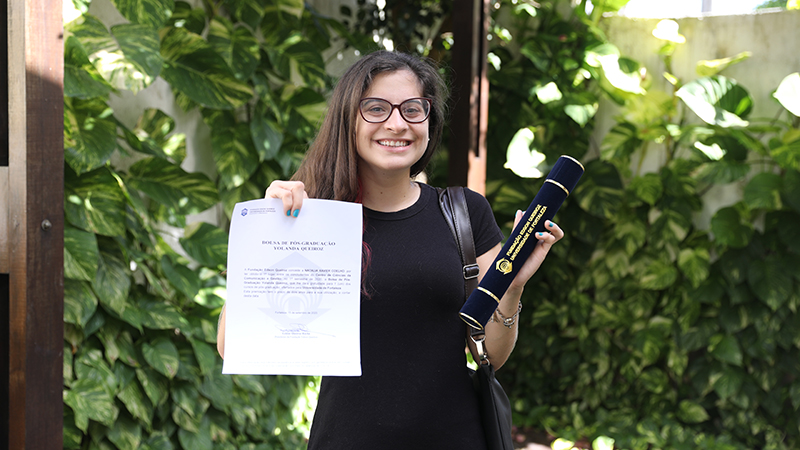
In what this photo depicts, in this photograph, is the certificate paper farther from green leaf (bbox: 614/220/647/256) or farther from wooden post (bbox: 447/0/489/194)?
green leaf (bbox: 614/220/647/256)

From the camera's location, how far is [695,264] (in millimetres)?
3367

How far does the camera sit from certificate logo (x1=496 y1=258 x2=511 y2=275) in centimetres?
104

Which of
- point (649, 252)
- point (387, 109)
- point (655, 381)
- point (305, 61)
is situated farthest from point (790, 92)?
point (387, 109)

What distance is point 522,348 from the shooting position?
13.3 ft

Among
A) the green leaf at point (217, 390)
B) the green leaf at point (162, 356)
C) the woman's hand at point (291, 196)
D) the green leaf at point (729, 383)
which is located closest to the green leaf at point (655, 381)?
the green leaf at point (729, 383)

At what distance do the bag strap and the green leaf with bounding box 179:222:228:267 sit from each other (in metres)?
1.45

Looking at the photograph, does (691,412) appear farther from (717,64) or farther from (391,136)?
(391,136)

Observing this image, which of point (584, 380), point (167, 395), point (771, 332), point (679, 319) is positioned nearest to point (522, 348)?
point (584, 380)

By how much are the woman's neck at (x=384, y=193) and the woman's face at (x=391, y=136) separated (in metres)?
0.04

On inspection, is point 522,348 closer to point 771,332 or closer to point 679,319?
point 679,319

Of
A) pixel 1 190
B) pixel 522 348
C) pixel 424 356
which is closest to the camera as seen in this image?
pixel 424 356

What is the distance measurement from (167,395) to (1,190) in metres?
1.22

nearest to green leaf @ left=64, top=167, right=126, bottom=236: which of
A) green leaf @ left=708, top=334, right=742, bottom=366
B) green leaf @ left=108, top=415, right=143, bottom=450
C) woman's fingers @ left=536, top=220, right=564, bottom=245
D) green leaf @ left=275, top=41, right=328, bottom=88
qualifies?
green leaf @ left=108, top=415, right=143, bottom=450

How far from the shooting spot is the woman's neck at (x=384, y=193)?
1.24 meters
